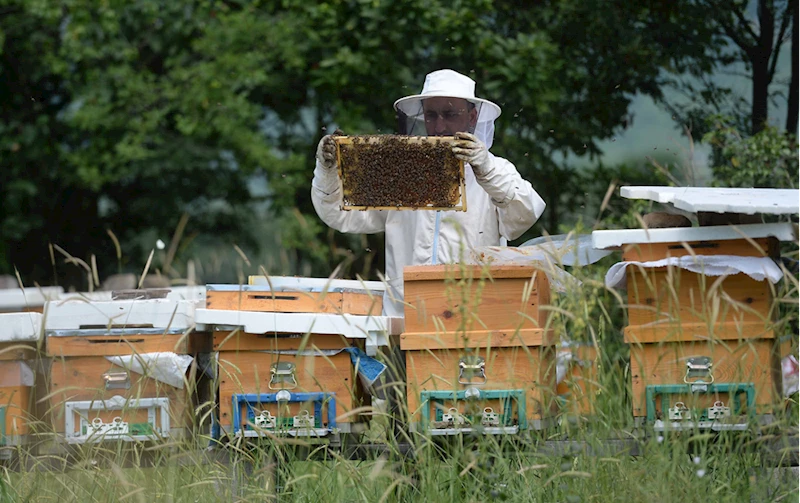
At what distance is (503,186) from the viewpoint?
12.1 ft

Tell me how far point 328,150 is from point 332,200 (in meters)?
0.41

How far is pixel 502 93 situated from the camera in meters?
8.23

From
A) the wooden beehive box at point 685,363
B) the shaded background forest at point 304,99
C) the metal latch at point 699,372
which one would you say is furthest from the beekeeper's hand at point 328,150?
the shaded background forest at point 304,99

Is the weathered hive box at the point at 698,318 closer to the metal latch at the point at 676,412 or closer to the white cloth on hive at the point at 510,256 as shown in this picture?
the metal latch at the point at 676,412

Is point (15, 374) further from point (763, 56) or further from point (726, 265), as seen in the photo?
point (763, 56)

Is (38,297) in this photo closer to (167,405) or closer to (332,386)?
(167,405)

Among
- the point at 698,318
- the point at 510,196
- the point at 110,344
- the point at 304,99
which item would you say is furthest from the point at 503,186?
the point at 304,99

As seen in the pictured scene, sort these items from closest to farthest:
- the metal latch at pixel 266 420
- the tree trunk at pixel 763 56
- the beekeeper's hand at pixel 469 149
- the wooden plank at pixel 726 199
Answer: the wooden plank at pixel 726 199, the metal latch at pixel 266 420, the beekeeper's hand at pixel 469 149, the tree trunk at pixel 763 56

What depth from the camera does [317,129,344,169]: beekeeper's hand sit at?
144 inches

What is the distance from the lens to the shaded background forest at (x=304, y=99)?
26.3 ft

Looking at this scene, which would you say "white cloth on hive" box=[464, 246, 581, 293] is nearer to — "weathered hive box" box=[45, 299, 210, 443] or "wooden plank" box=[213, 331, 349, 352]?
"wooden plank" box=[213, 331, 349, 352]

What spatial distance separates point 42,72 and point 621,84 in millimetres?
6000

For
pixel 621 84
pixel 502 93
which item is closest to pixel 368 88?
pixel 502 93

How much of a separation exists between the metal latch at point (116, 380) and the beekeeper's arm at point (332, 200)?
109 cm
